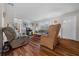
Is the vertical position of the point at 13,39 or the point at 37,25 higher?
the point at 37,25

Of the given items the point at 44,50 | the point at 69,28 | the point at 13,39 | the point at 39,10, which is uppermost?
the point at 39,10

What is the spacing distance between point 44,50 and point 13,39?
64 cm

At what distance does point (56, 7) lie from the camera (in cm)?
169

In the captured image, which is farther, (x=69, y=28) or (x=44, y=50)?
(x=44, y=50)

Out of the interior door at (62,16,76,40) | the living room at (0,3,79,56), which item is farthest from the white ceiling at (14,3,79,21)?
the interior door at (62,16,76,40)

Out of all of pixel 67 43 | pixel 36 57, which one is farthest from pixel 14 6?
Result: pixel 67 43

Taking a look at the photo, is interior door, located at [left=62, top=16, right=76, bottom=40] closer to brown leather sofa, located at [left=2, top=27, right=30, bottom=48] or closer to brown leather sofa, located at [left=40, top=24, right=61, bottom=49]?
brown leather sofa, located at [left=40, top=24, right=61, bottom=49]

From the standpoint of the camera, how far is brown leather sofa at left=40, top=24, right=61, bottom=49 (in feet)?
5.54

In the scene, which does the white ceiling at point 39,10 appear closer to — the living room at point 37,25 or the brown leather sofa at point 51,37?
the living room at point 37,25

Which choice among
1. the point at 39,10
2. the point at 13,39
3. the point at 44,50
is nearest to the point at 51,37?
the point at 44,50

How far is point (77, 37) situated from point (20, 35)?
3.52 ft

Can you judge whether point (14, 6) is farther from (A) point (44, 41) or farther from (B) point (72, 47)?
(B) point (72, 47)

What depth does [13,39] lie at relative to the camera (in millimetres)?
1688

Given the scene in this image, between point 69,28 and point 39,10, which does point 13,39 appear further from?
point 69,28
